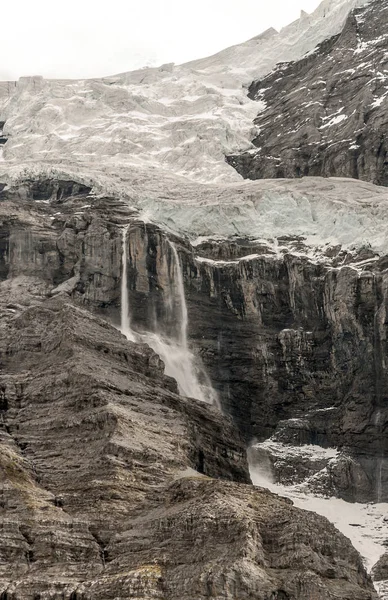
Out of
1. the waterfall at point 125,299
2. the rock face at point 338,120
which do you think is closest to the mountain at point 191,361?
the waterfall at point 125,299

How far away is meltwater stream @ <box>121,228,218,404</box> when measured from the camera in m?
136

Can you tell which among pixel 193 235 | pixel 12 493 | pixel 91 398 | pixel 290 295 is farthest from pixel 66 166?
pixel 12 493

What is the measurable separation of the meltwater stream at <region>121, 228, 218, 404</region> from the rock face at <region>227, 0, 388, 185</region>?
44184 millimetres

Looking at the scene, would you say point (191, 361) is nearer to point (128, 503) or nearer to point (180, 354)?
point (180, 354)

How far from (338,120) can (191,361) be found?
5931 centimetres

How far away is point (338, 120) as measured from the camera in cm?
18350

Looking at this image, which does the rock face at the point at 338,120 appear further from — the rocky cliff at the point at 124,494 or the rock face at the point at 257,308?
the rocky cliff at the point at 124,494

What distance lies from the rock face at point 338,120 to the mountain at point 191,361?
2.01 feet

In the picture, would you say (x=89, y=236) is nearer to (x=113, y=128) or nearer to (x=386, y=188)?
(x=386, y=188)

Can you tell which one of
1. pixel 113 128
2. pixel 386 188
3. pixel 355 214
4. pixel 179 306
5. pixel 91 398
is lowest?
pixel 91 398

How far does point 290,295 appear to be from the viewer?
14375cm

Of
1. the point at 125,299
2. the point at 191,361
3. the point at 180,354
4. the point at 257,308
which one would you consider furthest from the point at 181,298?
the point at 257,308

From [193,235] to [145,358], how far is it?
3479 centimetres

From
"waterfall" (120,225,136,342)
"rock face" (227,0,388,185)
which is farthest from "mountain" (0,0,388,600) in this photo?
"rock face" (227,0,388,185)
